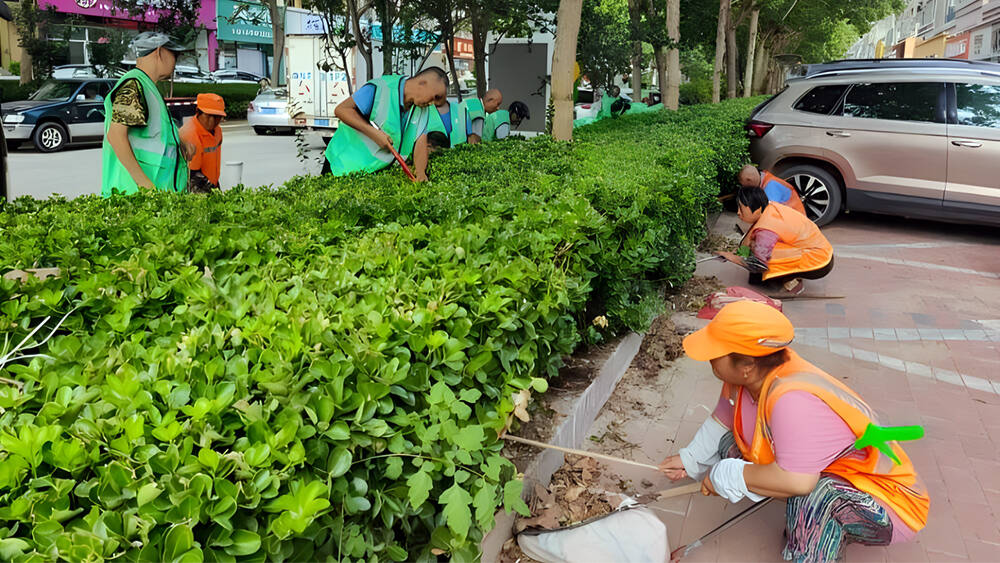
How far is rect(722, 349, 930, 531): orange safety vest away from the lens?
9.14 ft

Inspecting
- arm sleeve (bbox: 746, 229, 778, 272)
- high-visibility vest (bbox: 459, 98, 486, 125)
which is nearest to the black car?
high-visibility vest (bbox: 459, 98, 486, 125)

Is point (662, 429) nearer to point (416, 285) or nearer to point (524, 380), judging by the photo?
point (524, 380)

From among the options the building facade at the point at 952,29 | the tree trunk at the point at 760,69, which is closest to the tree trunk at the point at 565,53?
the building facade at the point at 952,29

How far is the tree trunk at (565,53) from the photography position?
753cm

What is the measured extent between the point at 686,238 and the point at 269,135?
1916cm

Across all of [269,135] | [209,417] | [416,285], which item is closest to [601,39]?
[269,135]

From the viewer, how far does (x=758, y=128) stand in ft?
31.6

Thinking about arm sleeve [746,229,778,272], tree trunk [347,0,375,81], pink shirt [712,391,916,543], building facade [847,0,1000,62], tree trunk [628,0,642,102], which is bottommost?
pink shirt [712,391,916,543]

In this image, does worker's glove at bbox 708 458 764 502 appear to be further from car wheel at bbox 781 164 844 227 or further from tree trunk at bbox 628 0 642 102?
tree trunk at bbox 628 0 642 102

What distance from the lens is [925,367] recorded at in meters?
5.15

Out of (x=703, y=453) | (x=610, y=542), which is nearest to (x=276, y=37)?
(x=703, y=453)

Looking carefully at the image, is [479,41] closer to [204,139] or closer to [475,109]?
[475,109]

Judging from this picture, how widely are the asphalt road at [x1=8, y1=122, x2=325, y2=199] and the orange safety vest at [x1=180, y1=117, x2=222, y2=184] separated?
13.6 ft

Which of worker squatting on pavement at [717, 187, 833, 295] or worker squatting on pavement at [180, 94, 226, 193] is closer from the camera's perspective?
worker squatting on pavement at [180, 94, 226, 193]
